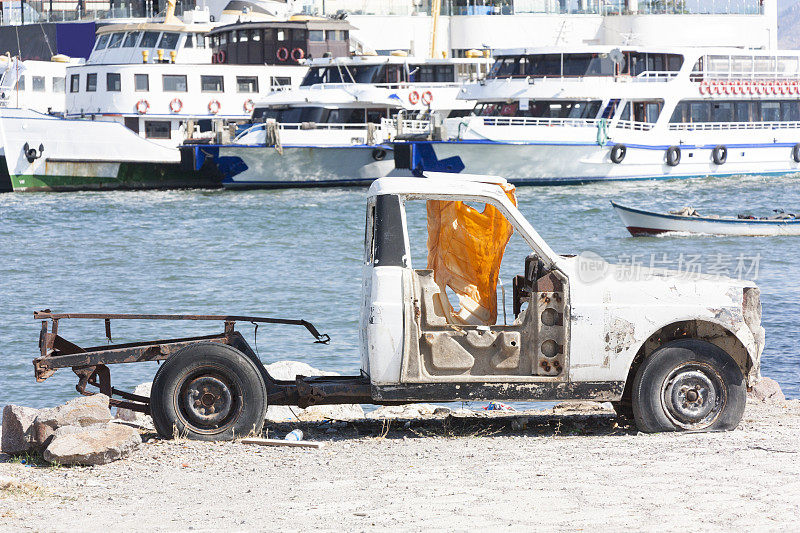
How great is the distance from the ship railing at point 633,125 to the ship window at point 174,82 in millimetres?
13793

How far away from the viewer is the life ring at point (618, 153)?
33125 millimetres

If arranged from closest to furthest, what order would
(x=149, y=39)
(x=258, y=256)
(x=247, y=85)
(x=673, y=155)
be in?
(x=258, y=256), (x=673, y=155), (x=247, y=85), (x=149, y=39)

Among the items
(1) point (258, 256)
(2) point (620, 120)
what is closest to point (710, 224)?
(1) point (258, 256)

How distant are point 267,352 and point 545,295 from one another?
269 inches

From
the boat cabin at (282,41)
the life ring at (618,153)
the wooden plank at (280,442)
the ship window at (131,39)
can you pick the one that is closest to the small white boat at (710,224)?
the life ring at (618,153)

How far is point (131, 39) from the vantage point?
41.7 meters

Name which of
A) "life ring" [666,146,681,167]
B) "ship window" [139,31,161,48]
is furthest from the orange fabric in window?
"ship window" [139,31,161,48]

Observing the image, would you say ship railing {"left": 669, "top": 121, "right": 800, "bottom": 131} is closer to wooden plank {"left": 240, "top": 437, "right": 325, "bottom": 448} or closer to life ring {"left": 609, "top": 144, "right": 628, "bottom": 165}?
life ring {"left": 609, "top": 144, "right": 628, "bottom": 165}

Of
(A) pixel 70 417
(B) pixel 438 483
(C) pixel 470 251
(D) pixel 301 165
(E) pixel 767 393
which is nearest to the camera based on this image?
(B) pixel 438 483

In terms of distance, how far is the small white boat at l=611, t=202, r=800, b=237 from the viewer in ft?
70.0

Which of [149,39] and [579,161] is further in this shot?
[149,39]

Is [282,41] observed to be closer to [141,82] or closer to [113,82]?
[141,82]

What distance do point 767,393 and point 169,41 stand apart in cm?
3550

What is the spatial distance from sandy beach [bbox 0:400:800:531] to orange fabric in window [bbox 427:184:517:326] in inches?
34.3
